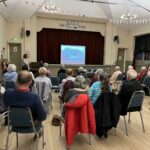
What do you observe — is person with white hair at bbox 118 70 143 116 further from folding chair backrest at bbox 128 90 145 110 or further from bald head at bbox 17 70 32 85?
bald head at bbox 17 70 32 85

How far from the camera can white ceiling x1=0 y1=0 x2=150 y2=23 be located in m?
8.87

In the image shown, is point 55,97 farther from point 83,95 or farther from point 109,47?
point 109,47

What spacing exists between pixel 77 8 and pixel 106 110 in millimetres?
8776

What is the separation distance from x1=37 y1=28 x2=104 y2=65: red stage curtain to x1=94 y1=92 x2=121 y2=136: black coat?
8834 millimetres

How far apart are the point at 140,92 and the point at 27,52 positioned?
8422mm

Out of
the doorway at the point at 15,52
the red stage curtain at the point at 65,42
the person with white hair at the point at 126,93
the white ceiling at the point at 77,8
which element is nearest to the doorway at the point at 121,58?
the red stage curtain at the point at 65,42

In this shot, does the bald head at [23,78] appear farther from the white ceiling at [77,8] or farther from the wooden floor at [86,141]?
the white ceiling at [77,8]

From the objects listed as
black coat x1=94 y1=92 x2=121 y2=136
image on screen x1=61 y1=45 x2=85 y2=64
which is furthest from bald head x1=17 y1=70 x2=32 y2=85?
image on screen x1=61 y1=45 x2=85 y2=64

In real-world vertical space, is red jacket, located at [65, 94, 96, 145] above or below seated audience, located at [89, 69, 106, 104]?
below

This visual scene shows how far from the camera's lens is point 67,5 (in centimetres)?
1073

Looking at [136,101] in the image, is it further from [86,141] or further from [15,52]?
[15,52]

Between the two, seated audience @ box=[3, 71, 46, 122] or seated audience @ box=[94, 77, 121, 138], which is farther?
seated audience @ box=[94, 77, 121, 138]

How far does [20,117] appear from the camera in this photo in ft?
8.02

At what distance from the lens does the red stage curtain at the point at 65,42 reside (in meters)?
11.5
